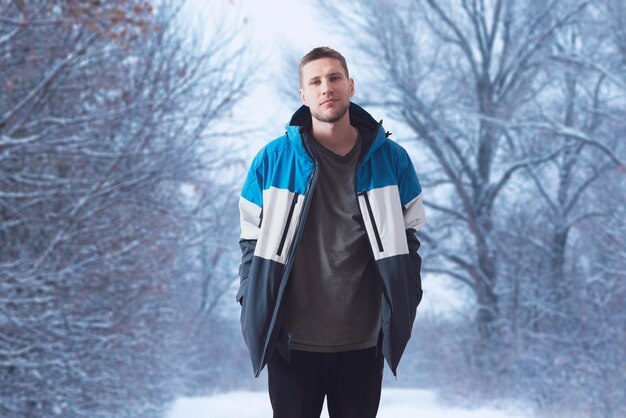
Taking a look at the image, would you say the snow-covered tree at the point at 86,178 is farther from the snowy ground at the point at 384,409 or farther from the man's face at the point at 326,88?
the man's face at the point at 326,88

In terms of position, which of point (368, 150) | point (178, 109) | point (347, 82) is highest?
point (178, 109)

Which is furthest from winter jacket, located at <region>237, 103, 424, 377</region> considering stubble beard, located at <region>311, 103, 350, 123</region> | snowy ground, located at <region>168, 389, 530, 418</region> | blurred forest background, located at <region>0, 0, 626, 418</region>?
snowy ground, located at <region>168, 389, 530, 418</region>

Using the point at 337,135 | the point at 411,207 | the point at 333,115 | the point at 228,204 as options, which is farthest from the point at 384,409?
the point at 333,115

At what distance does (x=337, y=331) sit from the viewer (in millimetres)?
3033

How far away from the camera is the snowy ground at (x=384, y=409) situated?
1336 centimetres

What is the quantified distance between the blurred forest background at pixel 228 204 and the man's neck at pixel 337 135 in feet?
12.5

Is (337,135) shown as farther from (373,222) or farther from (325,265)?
(325,265)

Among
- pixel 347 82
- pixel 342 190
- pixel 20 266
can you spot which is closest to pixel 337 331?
pixel 342 190

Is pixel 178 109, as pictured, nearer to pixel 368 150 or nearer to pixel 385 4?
pixel 368 150

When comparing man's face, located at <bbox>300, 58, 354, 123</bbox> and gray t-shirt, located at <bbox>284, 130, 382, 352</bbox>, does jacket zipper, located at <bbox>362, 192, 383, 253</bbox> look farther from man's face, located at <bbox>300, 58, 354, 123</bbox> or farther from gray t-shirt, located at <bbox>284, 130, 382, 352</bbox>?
man's face, located at <bbox>300, 58, 354, 123</bbox>

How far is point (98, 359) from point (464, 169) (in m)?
10.7

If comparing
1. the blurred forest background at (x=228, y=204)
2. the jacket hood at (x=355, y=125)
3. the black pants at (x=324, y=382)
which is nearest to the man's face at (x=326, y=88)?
the jacket hood at (x=355, y=125)

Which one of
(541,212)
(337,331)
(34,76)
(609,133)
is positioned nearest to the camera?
(337,331)

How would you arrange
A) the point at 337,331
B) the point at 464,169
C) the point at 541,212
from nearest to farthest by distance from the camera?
1. the point at 337,331
2. the point at 541,212
3. the point at 464,169
